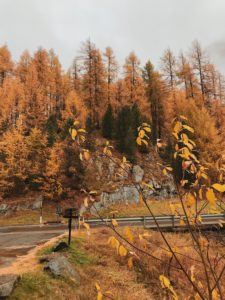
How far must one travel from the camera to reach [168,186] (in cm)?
A: 3256

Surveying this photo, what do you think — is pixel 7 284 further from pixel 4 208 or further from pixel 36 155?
pixel 36 155

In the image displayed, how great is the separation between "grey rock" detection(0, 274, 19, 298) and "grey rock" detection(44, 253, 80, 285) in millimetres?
1259

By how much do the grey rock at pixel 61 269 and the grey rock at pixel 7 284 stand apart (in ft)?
4.13

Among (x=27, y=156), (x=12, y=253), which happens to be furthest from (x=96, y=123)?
(x=12, y=253)

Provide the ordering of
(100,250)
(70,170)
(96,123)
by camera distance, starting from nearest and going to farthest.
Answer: (100,250), (70,170), (96,123)

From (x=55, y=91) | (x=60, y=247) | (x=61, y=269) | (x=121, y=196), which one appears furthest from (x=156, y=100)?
(x=61, y=269)

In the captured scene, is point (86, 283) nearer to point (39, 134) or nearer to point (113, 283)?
point (113, 283)

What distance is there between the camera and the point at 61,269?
8000 mm

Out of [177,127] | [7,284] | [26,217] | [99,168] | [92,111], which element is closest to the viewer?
[177,127]

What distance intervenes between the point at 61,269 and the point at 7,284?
1.82 meters

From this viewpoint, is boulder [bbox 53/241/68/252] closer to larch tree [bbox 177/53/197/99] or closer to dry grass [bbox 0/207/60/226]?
dry grass [bbox 0/207/60/226]

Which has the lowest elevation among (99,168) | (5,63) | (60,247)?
(60,247)

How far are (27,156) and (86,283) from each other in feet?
80.0

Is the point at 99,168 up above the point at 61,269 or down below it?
above
